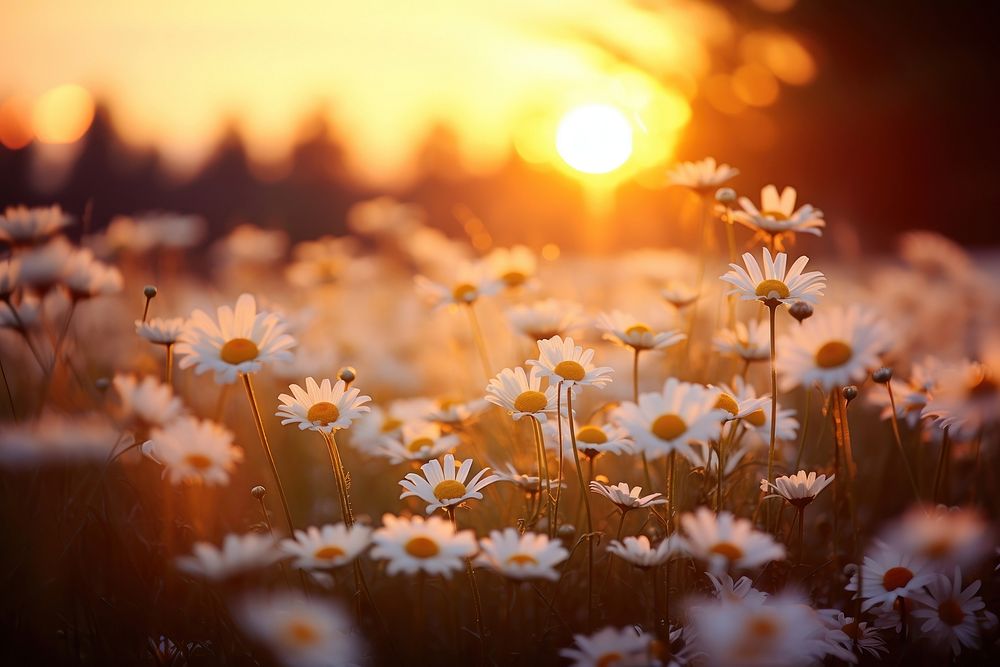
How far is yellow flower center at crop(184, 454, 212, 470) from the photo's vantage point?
1383mm

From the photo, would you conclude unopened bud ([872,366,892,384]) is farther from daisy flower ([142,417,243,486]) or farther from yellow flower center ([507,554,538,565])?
daisy flower ([142,417,243,486])

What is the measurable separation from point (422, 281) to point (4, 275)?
1.09 metres

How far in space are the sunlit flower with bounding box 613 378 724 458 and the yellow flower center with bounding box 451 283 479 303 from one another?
3.36 ft

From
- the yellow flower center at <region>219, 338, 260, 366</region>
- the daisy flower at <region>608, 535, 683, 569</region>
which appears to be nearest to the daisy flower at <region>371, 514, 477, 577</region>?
the daisy flower at <region>608, 535, 683, 569</region>

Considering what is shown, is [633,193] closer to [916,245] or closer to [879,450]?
[916,245]

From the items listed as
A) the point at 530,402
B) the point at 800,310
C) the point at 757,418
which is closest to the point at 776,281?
the point at 800,310

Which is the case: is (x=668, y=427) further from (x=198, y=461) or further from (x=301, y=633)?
(x=198, y=461)

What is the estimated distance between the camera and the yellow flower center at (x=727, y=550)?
44.7 inches

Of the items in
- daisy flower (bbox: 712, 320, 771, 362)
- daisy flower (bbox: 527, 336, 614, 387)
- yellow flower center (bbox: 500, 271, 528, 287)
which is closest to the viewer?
daisy flower (bbox: 527, 336, 614, 387)

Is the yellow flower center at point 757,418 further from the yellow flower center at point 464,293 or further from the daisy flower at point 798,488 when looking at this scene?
the yellow flower center at point 464,293

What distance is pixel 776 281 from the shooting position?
1577 millimetres

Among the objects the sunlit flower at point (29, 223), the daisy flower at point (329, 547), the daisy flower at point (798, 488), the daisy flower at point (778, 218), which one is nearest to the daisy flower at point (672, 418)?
the daisy flower at point (798, 488)

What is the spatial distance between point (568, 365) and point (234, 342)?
0.68 m

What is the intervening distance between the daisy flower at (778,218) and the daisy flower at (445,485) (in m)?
0.91
